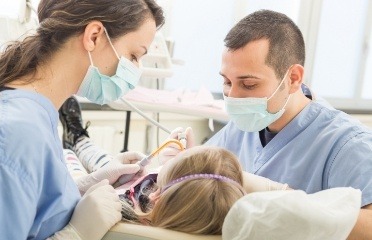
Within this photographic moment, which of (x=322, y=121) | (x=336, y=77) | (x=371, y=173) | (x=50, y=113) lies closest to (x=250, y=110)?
(x=322, y=121)

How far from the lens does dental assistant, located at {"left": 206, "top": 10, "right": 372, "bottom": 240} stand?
1.62m

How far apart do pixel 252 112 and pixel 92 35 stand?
64 centimetres

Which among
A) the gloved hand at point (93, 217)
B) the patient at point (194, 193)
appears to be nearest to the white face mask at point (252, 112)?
the patient at point (194, 193)

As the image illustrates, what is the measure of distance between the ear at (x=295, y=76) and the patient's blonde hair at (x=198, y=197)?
0.54 meters

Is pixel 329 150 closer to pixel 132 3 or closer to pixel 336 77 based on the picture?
pixel 132 3

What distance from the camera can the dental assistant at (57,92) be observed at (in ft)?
3.60

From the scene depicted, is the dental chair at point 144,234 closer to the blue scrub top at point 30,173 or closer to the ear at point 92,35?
the blue scrub top at point 30,173

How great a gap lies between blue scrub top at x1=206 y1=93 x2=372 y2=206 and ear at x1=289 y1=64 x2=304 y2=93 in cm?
8

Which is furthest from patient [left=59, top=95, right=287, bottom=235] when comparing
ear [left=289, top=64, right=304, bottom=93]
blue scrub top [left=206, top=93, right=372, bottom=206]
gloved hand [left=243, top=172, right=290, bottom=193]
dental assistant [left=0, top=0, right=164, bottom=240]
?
ear [left=289, top=64, right=304, bottom=93]

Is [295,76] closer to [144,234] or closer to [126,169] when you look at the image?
[126,169]

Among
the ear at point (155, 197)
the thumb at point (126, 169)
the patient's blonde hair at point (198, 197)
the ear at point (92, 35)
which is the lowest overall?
the thumb at point (126, 169)

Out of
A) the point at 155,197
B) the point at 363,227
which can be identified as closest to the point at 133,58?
the point at 155,197

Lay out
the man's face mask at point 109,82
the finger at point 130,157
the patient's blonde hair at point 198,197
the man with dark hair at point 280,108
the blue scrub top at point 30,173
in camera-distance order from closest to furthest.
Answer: the blue scrub top at point 30,173 → the patient's blonde hair at point 198,197 → the man's face mask at point 109,82 → the man with dark hair at point 280,108 → the finger at point 130,157

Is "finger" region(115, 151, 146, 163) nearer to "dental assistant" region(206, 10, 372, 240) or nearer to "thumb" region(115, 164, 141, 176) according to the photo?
"thumb" region(115, 164, 141, 176)
